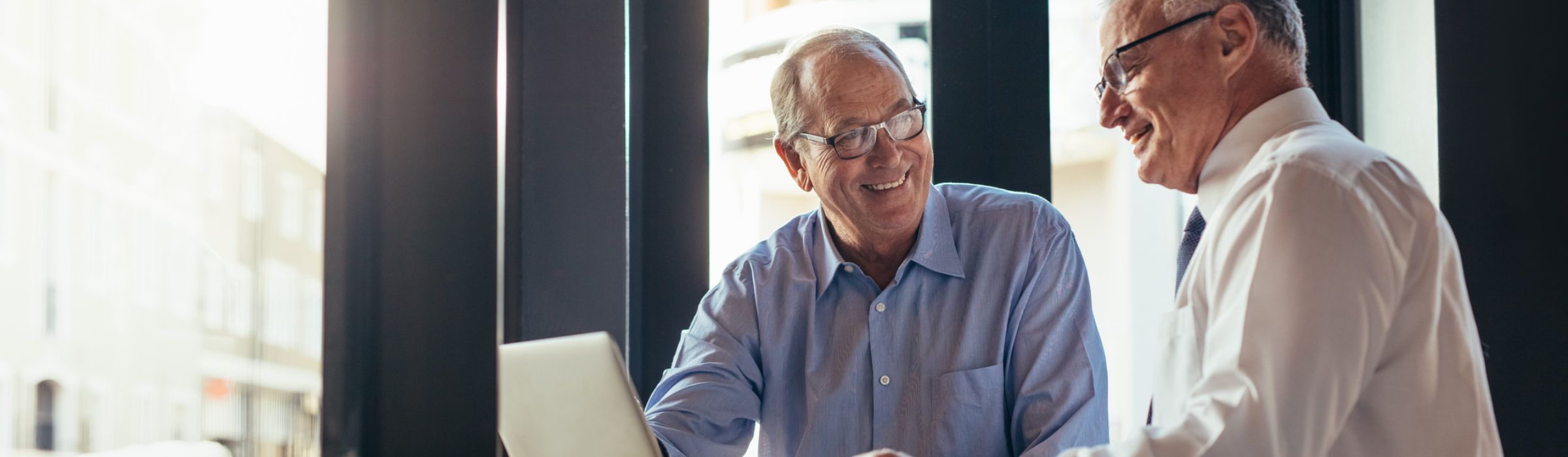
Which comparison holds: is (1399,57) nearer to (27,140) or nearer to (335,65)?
(335,65)

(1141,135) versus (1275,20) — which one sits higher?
(1275,20)

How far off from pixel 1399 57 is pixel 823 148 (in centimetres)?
113

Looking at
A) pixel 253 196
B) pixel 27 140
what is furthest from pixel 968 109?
pixel 27 140

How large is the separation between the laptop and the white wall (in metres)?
1.55

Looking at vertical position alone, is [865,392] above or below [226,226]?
below

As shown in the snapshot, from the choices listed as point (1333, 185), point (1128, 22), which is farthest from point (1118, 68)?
point (1333, 185)

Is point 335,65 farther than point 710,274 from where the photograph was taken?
No

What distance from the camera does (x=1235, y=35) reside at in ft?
4.00

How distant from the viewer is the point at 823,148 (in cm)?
185

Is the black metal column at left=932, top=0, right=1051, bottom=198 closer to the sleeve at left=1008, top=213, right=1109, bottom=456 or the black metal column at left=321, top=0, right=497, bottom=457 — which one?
the sleeve at left=1008, top=213, right=1109, bottom=456

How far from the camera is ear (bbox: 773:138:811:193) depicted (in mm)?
1963

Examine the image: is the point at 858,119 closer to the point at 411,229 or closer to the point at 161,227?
the point at 411,229

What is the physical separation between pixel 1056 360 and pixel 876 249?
0.41 m

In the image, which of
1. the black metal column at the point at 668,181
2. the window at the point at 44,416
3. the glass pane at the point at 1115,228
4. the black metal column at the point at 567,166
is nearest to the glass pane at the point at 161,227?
the window at the point at 44,416
